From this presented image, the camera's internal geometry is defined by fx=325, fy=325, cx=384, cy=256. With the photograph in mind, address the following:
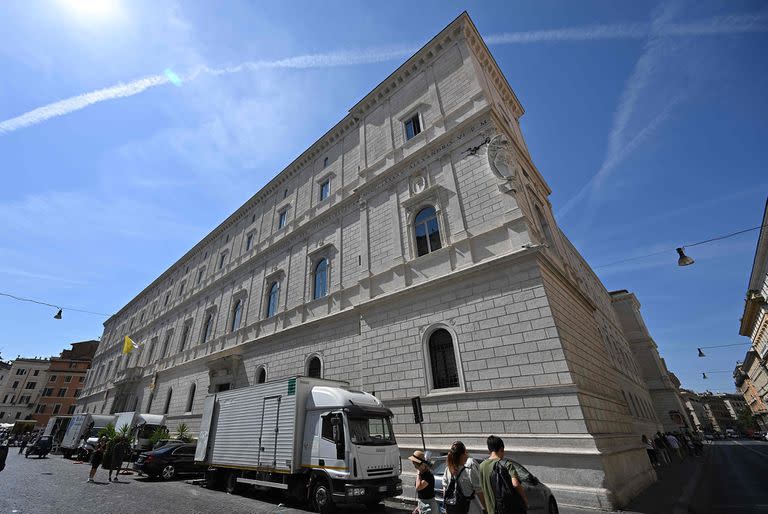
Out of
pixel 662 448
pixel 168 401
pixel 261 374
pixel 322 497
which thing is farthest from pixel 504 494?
pixel 168 401

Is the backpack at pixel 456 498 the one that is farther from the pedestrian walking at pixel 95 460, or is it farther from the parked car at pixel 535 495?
the pedestrian walking at pixel 95 460

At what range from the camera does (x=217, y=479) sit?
475 inches

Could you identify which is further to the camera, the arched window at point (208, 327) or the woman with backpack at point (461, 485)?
the arched window at point (208, 327)

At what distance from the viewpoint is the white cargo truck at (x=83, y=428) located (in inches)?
930

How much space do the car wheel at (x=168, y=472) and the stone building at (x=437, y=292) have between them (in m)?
5.41

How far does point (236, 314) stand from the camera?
77.3 feet

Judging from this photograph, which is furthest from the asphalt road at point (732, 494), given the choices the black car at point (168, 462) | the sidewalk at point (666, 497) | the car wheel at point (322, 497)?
the black car at point (168, 462)

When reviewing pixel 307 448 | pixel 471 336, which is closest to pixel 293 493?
pixel 307 448

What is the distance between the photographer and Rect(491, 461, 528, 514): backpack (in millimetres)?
3635

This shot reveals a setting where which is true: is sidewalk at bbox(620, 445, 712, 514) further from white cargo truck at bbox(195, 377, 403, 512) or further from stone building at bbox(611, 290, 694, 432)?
stone building at bbox(611, 290, 694, 432)

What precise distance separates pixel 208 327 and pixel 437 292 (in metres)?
21.7

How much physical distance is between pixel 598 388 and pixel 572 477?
164 inches

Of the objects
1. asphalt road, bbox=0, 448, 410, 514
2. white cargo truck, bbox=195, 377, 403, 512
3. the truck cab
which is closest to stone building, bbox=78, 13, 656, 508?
the truck cab

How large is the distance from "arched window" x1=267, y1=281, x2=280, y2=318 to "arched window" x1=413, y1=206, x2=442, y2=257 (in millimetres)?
10519
